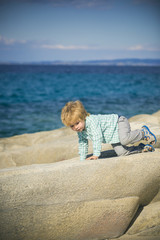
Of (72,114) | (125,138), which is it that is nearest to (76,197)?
(72,114)

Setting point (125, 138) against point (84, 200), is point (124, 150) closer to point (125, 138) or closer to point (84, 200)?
point (125, 138)

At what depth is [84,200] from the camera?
9.33 feet

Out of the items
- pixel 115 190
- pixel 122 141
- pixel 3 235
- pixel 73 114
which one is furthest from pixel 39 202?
pixel 122 141

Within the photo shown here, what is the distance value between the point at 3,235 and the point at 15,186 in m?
0.54

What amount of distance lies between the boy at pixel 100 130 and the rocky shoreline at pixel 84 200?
1.79 feet

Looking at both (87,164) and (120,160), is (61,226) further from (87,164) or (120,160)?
(120,160)

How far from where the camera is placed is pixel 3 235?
8.82ft

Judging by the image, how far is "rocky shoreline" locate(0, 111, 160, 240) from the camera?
2.69 m

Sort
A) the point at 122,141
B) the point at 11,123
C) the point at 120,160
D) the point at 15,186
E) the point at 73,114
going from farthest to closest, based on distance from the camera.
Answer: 1. the point at 11,123
2. the point at 122,141
3. the point at 73,114
4. the point at 120,160
5. the point at 15,186

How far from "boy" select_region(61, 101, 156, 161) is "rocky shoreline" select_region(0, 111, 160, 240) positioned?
55cm

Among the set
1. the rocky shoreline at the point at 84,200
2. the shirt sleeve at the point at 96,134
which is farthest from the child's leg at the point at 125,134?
the rocky shoreline at the point at 84,200

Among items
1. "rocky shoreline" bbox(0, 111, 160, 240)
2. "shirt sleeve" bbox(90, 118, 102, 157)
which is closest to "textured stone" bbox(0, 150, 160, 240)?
"rocky shoreline" bbox(0, 111, 160, 240)

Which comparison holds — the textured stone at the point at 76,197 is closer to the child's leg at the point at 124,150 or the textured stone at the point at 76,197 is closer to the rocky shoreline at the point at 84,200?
the rocky shoreline at the point at 84,200

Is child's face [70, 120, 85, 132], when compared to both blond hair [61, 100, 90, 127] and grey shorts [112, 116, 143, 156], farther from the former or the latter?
grey shorts [112, 116, 143, 156]
